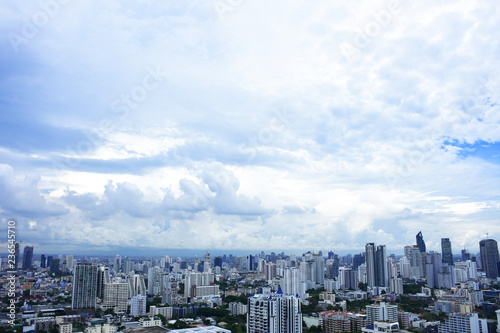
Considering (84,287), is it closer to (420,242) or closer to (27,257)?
(27,257)

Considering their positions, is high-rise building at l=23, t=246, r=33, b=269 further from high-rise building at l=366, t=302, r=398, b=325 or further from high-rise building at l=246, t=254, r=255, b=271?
high-rise building at l=366, t=302, r=398, b=325

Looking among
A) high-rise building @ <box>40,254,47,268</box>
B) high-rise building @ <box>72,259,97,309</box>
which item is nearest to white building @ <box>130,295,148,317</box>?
high-rise building @ <box>72,259,97,309</box>

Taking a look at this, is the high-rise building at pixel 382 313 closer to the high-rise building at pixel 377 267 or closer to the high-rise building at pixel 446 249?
the high-rise building at pixel 377 267

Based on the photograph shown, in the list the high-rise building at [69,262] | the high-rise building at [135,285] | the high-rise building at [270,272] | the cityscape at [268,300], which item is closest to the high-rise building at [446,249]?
the cityscape at [268,300]

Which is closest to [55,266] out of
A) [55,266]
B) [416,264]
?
[55,266]

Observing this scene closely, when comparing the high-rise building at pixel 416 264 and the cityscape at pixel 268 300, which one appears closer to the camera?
the cityscape at pixel 268 300

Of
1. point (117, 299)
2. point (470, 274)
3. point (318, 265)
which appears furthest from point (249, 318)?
point (470, 274)
